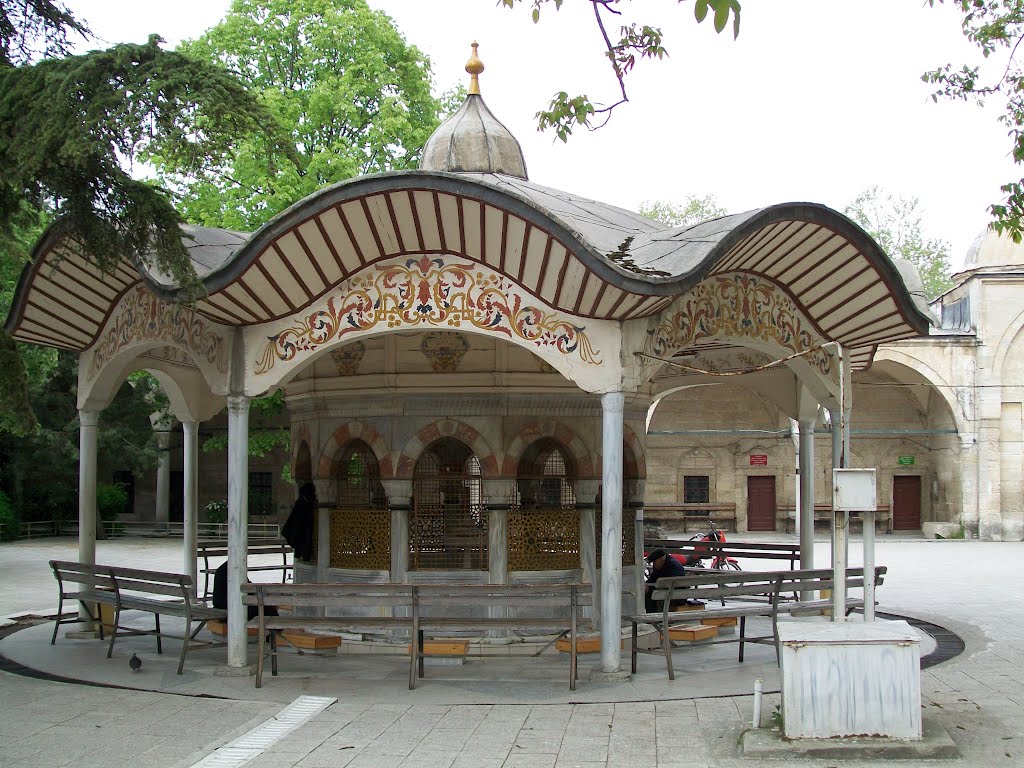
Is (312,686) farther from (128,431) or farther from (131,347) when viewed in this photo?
(128,431)

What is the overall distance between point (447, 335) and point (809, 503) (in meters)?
Answer: 5.23

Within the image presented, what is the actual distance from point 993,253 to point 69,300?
100 feet

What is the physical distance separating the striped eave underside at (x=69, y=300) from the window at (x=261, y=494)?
27717 millimetres

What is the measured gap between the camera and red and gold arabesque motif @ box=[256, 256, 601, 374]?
9602 millimetres

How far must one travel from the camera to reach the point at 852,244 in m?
10.1

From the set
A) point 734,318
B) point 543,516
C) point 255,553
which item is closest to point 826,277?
point 734,318

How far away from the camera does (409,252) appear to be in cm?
984

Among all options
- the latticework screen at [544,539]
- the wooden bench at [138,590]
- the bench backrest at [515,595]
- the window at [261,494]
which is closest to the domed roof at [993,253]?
the window at [261,494]

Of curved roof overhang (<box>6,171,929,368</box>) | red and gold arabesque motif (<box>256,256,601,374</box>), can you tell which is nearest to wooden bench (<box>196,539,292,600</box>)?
red and gold arabesque motif (<box>256,256,601,374</box>)

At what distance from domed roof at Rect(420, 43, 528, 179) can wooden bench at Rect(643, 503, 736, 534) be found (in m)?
27.3

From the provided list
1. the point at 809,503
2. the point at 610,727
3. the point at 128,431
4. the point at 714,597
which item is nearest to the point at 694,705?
the point at 610,727

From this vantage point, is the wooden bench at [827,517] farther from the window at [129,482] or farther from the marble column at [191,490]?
the marble column at [191,490]

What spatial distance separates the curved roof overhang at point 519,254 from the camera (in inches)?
351

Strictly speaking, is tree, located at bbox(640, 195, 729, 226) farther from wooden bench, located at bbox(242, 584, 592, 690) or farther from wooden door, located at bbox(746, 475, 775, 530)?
wooden bench, located at bbox(242, 584, 592, 690)
